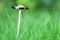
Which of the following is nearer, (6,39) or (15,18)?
(6,39)

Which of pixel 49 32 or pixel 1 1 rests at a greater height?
pixel 1 1

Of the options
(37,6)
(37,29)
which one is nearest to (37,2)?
(37,6)

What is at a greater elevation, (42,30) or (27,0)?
(27,0)

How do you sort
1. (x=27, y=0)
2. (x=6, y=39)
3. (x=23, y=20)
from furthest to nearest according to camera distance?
(x=27, y=0)
(x=23, y=20)
(x=6, y=39)

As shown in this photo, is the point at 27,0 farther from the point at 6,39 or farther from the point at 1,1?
the point at 6,39

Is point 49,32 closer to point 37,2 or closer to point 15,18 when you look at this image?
point 15,18

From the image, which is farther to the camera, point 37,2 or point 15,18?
point 37,2

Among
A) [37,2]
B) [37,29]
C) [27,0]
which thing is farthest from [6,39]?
[37,2]

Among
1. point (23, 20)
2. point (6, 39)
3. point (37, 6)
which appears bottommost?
point (6, 39)

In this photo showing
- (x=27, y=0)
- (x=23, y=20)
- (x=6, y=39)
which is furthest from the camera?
(x=27, y=0)
